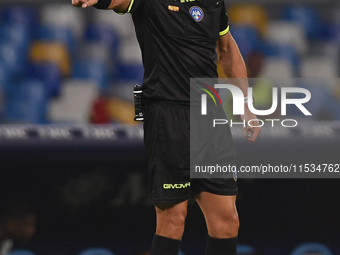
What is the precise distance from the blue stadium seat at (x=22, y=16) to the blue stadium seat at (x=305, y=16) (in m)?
1.43

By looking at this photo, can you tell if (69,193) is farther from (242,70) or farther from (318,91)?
(318,91)

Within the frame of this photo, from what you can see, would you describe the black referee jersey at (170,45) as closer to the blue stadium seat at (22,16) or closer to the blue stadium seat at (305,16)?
the blue stadium seat at (305,16)

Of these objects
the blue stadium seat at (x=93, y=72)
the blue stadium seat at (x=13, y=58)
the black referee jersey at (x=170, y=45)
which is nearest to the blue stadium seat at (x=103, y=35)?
the blue stadium seat at (x=93, y=72)

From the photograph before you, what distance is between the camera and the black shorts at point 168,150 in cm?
173

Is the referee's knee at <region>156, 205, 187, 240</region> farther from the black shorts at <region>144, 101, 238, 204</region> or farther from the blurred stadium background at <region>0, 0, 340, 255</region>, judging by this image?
the blurred stadium background at <region>0, 0, 340, 255</region>

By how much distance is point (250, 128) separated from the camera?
2.03 metres

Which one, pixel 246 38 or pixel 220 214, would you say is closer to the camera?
pixel 220 214

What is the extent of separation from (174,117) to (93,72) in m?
1.06

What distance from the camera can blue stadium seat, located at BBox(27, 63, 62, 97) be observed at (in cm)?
264

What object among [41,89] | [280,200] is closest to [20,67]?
[41,89]

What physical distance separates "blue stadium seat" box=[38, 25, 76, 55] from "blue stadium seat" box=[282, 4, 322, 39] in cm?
124

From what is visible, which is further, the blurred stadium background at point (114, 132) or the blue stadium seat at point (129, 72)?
the blue stadium seat at point (129, 72)

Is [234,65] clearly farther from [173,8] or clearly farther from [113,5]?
[113,5]

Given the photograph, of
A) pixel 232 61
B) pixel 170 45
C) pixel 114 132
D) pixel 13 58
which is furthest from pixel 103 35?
pixel 170 45
